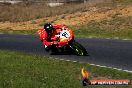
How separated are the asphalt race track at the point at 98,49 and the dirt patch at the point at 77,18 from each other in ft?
36.8

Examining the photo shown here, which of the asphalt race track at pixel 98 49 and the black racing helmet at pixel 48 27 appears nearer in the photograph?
the asphalt race track at pixel 98 49

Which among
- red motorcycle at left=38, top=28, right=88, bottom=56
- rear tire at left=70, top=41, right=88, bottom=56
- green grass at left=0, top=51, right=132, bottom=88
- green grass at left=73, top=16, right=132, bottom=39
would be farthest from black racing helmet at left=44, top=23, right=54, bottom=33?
green grass at left=73, top=16, right=132, bottom=39

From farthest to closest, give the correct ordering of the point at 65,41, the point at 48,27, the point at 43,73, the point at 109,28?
the point at 109,28 < the point at 65,41 < the point at 48,27 < the point at 43,73

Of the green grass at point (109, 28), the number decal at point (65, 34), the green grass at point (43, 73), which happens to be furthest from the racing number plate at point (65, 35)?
the green grass at point (109, 28)

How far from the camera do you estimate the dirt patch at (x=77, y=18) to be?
37750 millimetres

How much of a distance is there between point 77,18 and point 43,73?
2567 cm

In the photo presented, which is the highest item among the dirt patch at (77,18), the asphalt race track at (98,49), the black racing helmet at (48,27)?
the black racing helmet at (48,27)

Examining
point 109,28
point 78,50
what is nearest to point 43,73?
point 78,50

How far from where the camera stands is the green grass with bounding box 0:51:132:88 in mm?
12547

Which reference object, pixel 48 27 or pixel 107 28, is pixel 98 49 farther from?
pixel 107 28

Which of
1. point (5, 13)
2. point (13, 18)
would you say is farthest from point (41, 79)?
point (5, 13)

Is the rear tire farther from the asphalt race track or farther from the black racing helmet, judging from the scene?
the black racing helmet

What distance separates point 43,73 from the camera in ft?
47.0

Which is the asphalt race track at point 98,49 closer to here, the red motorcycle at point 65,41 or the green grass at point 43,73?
the red motorcycle at point 65,41
